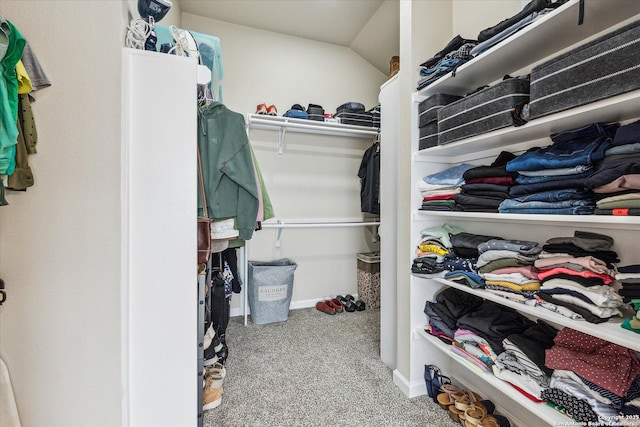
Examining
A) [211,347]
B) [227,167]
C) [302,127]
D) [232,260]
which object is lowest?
[211,347]

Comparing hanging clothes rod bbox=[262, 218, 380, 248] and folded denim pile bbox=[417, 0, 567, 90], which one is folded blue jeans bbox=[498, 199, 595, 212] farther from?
hanging clothes rod bbox=[262, 218, 380, 248]

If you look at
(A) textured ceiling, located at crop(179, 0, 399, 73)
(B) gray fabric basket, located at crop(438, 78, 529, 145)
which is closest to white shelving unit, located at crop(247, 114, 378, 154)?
(A) textured ceiling, located at crop(179, 0, 399, 73)

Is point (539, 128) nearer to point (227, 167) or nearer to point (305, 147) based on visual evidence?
point (227, 167)

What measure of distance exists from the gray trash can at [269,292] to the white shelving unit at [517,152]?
4.21 ft

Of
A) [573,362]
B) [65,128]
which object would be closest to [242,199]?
[65,128]

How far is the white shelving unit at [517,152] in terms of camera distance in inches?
35.4

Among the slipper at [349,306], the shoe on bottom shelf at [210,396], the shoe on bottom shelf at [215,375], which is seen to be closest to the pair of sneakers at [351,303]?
the slipper at [349,306]

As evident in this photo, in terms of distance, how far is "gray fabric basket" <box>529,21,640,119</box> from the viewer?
772 mm

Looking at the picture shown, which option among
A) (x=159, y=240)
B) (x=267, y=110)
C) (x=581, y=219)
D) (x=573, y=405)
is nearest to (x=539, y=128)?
(x=581, y=219)

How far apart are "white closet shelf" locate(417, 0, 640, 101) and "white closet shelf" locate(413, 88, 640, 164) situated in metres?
0.32

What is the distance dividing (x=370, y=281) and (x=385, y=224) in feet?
4.09

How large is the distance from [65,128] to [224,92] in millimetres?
1947

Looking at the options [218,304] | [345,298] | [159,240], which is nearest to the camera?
[159,240]

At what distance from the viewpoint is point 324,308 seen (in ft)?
9.63
